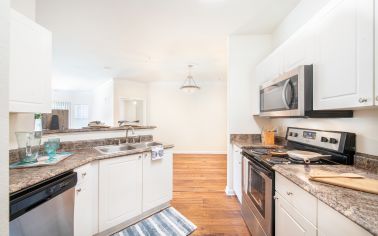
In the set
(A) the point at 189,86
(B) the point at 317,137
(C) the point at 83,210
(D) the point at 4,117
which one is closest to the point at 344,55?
(B) the point at 317,137

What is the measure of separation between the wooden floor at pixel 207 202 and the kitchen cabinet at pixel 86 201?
3.44ft

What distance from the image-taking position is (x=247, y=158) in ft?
6.24

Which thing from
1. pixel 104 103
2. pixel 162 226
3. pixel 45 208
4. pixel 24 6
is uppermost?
pixel 24 6

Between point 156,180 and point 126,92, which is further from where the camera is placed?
point 126,92

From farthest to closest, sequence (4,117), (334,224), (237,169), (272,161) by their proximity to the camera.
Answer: (237,169) < (272,161) < (334,224) < (4,117)

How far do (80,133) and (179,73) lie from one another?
3646mm

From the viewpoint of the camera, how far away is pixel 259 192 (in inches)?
62.9

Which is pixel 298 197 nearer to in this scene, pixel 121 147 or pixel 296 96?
pixel 296 96

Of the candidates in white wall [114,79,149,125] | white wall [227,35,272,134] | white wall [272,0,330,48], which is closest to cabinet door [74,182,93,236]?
white wall [227,35,272,134]

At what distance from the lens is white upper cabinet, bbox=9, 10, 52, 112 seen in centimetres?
120

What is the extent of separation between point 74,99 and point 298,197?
952 cm

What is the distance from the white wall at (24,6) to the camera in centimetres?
152

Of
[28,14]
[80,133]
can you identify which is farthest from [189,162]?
[28,14]

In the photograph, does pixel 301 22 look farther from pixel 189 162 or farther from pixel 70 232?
pixel 189 162
